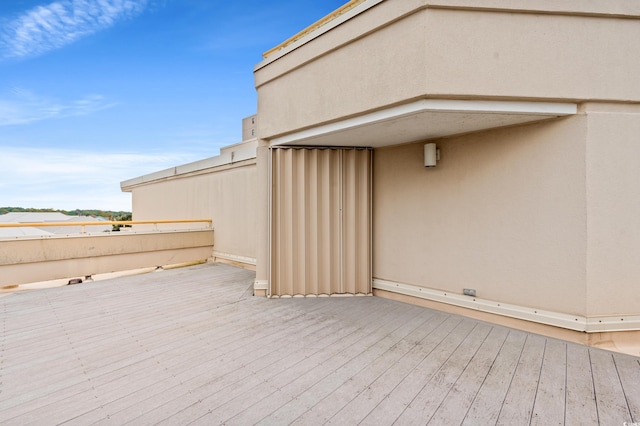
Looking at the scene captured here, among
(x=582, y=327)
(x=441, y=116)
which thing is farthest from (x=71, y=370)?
(x=582, y=327)

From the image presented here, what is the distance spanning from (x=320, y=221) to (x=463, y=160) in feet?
7.28

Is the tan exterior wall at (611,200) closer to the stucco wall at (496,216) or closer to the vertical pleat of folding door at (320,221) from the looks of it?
the stucco wall at (496,216)

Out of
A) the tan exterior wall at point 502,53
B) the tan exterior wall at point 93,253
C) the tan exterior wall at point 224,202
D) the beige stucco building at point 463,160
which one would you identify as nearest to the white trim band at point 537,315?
the beige stucco building at point 463,160

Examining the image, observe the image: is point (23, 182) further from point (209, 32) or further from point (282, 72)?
point (282, 72)

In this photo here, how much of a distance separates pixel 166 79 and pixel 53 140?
10144 millimetres

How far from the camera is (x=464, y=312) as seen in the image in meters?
3.48

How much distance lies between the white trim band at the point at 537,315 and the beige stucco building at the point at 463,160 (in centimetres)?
1

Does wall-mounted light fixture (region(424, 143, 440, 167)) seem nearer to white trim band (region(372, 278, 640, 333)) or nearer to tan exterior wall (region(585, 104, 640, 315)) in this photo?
tan exterior wall (region(585, 104, 640, 315))

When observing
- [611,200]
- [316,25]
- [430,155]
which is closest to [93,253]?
[316,25]

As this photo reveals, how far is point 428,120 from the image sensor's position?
2924mm

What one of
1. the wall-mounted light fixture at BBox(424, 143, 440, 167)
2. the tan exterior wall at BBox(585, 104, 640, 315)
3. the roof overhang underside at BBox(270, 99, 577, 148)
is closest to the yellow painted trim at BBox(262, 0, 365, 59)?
the roof overhang underside at BBox(270, 99, 577, 148)

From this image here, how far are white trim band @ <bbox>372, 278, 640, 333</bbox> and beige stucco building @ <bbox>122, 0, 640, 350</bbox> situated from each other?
14 mm

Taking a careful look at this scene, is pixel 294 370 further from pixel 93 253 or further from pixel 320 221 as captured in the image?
pixel 93 253

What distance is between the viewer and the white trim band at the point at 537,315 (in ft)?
8.88
